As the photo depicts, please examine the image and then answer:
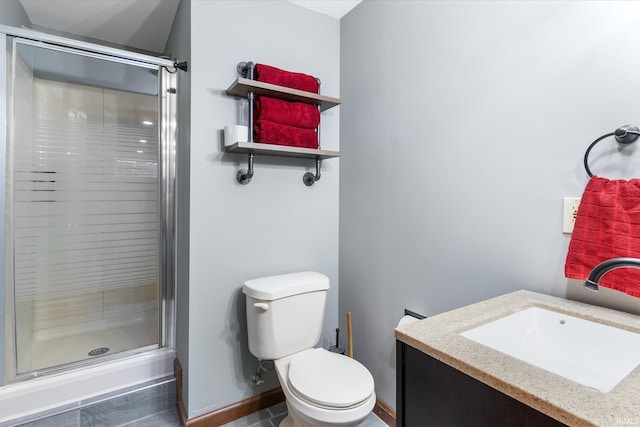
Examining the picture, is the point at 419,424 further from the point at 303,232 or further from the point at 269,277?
the point at 303,232

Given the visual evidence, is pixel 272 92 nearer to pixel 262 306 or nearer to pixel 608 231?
pixel 262 306

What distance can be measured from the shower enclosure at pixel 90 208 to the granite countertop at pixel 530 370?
5.67ft

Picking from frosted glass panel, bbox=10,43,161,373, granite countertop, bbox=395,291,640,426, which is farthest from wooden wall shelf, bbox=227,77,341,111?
granite countertop, bbox=395,291,640,426

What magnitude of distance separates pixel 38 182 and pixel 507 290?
2.44 m

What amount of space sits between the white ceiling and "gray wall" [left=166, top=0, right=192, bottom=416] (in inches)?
6.5

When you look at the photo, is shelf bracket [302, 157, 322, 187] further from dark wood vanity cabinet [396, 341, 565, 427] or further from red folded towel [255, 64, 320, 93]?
dark wood vanity cabinet [396, 341, 565, 427]

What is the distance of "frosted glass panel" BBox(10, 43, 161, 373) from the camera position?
1842mm

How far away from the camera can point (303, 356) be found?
162 cm

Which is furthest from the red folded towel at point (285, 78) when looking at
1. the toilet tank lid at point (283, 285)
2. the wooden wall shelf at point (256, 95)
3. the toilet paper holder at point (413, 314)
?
the toilet paper holder at point (413, 314)

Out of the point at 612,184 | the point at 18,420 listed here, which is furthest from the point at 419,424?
the point at 18,420

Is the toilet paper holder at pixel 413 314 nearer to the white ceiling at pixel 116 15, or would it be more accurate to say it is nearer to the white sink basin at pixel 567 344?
the white sink basin at pixel 567 344

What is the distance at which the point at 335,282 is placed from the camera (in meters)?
2.10

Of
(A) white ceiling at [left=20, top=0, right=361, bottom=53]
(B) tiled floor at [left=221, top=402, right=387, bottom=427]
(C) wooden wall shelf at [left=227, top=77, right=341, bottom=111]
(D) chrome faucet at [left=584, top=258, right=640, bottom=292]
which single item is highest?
(A) white ceiling at [left=20, top=0, right=361, bottom=53]

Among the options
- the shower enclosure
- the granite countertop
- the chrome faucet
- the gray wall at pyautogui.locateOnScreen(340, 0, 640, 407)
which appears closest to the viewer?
the granite countertop
